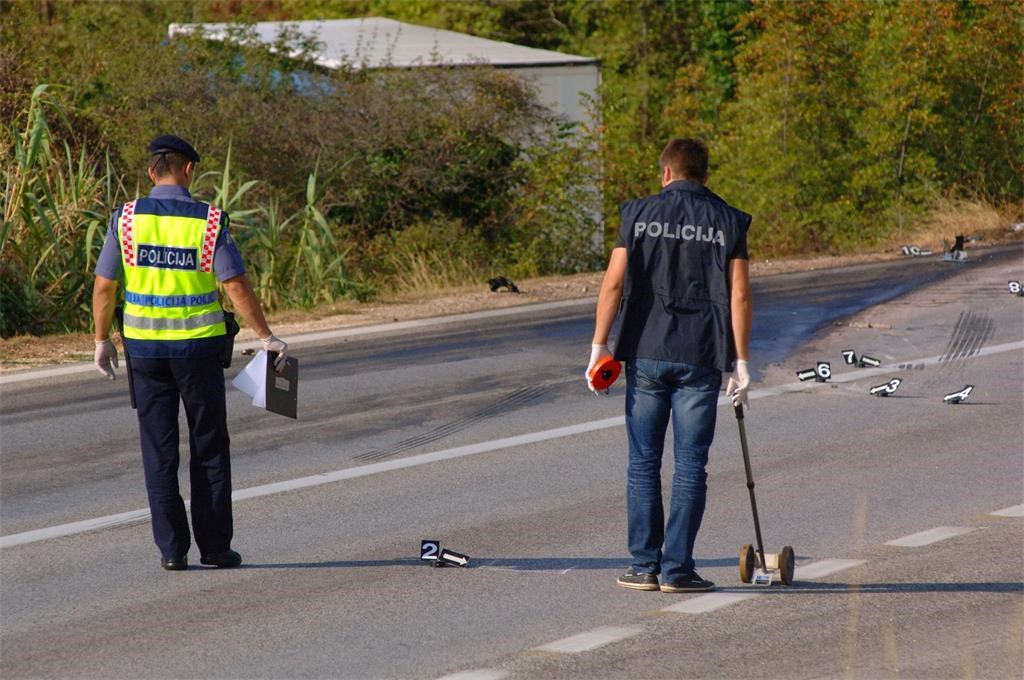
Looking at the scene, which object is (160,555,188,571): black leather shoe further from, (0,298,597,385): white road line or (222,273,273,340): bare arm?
(0,298,597,385): white road line

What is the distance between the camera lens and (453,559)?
666 centimetres

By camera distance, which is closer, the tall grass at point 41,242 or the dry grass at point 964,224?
the tall grass at point 41,242

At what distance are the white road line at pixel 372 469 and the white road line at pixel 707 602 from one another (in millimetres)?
2908

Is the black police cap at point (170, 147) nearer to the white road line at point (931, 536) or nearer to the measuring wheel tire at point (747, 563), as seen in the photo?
the measuring wheel tire at point (747, 563)

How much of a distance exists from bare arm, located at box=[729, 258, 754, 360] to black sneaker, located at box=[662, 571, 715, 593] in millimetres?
971

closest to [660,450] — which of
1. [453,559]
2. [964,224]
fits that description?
[453,559]

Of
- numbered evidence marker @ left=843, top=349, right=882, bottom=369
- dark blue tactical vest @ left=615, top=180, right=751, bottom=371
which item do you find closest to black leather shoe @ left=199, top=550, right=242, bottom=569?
dark blue tactical vest @ left=615, top=180, right=751, bottom=371

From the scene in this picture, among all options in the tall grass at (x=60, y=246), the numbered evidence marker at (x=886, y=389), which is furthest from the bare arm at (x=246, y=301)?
the tall grass at (x=60, y=246)

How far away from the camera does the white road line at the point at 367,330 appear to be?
39.8 feet

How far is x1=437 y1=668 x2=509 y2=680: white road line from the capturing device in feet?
16.8

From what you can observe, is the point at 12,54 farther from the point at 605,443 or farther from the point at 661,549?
the point at 661,549

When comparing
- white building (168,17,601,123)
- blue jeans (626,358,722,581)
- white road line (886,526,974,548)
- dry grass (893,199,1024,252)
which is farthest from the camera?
white building (168,17,601,123)

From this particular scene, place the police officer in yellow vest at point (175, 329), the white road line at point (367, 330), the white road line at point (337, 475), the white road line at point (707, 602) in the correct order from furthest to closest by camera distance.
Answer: the white road line at point (367, 330) → the white road line at point (337, 475) → the police officer in yellow vest at point (175, 329) → the white road line at point (707, 602)

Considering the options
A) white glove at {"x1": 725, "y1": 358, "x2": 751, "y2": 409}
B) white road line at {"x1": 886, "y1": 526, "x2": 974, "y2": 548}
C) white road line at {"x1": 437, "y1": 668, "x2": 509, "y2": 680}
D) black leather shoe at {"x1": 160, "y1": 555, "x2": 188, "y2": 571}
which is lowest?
white road line at {"x1": 886, "y1": 526, "x2": 974, "y2": 548}
